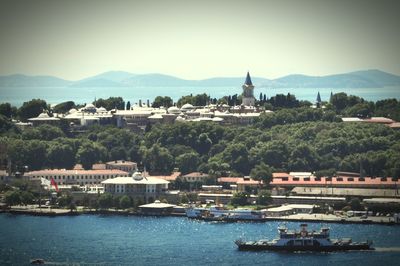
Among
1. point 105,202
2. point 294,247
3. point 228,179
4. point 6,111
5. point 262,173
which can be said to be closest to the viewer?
point 294,247

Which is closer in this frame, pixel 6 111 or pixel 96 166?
pixel 96 166

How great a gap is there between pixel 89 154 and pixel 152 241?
2304 centimetres

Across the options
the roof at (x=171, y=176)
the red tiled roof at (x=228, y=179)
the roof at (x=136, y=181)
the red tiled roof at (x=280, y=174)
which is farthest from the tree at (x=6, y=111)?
the red tiled roof at (x=280, y=174)

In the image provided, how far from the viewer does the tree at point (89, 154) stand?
8238 centimetres

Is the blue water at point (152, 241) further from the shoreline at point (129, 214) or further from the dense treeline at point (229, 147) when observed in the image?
the dense treeline at point (229, 147)

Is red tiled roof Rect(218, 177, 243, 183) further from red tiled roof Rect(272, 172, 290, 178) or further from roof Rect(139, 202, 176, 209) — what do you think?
roof Rect(139, 202, 176, 209)

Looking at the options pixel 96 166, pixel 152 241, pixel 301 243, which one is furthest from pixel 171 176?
pixel 301 243

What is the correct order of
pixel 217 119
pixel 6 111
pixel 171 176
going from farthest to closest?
1. pixel 6 111
2. pixel 217 119
3. pixel 171 176

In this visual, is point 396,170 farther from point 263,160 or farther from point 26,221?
point 26,221

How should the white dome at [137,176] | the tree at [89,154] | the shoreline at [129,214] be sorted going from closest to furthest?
the shoreline at [129,214] < the white dome at [137,176] < the tree at [89,154]

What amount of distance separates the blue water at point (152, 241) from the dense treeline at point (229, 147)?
1032 centimetres

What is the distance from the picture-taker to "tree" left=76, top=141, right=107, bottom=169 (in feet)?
270

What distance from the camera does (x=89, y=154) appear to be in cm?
8281

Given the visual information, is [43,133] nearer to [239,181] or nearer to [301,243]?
[239,181]
